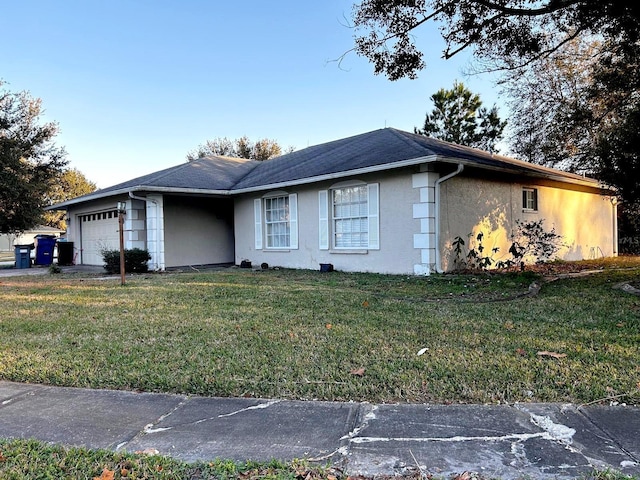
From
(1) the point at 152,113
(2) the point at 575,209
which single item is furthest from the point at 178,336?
(1) the point at 152,113

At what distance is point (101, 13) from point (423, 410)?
12576 mm

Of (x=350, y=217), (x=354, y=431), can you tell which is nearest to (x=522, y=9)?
(x=350, y=217)

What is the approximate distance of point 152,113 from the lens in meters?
18.8

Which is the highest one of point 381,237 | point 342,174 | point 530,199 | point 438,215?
point 342,174

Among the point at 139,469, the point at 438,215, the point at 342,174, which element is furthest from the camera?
the point at 342,174

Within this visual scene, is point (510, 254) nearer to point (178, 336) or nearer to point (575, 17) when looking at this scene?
point (575, 17)

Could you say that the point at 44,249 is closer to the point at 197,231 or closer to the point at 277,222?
the point at 197,231

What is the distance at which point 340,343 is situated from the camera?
161 inches

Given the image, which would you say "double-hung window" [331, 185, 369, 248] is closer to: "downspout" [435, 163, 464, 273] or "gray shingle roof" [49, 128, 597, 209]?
"gray shingle roof" [49, 128, 597, 209]

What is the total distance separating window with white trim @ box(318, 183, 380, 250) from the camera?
10.4 meters

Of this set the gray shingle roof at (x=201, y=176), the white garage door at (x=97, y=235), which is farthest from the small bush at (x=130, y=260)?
the white garage door at (x=97, y=235)

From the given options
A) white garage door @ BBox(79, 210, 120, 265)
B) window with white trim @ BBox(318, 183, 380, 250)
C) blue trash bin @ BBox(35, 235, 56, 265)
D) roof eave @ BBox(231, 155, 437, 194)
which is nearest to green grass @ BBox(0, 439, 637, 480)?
roof eave @ BBox(231, 155, 437, 194)

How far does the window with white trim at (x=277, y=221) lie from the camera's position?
12.5 metres

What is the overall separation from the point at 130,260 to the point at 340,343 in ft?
31.9
